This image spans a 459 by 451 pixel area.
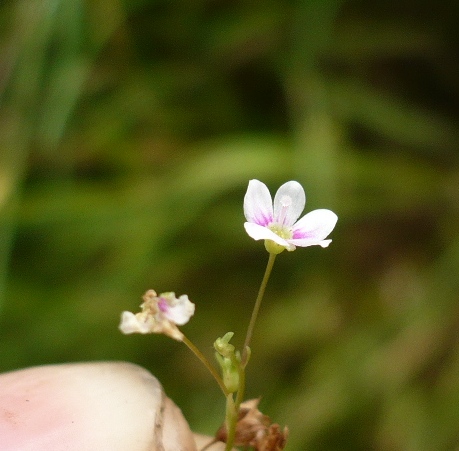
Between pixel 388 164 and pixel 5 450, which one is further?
pixel 388 164

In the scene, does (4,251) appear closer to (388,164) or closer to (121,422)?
(121,422)

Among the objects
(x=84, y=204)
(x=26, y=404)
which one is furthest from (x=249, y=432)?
(x=84, y=204)

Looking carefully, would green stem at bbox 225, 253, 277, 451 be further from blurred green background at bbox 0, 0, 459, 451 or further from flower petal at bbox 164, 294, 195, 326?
blurred green background at bbox 0, 0, 459, 451

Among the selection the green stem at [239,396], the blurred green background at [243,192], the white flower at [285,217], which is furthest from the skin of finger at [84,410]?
the blurred green background at [243,192]

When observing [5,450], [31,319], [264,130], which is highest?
[264,130]

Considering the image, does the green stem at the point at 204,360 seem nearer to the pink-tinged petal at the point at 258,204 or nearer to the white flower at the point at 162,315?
the white flower at the point at 162,315

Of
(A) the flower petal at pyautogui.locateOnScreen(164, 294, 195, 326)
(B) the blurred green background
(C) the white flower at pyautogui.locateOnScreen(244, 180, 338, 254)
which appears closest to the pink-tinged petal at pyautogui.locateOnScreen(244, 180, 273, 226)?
(C) the white flower at pyautogui.locateOnScreen(244, 180, 338, 254)
